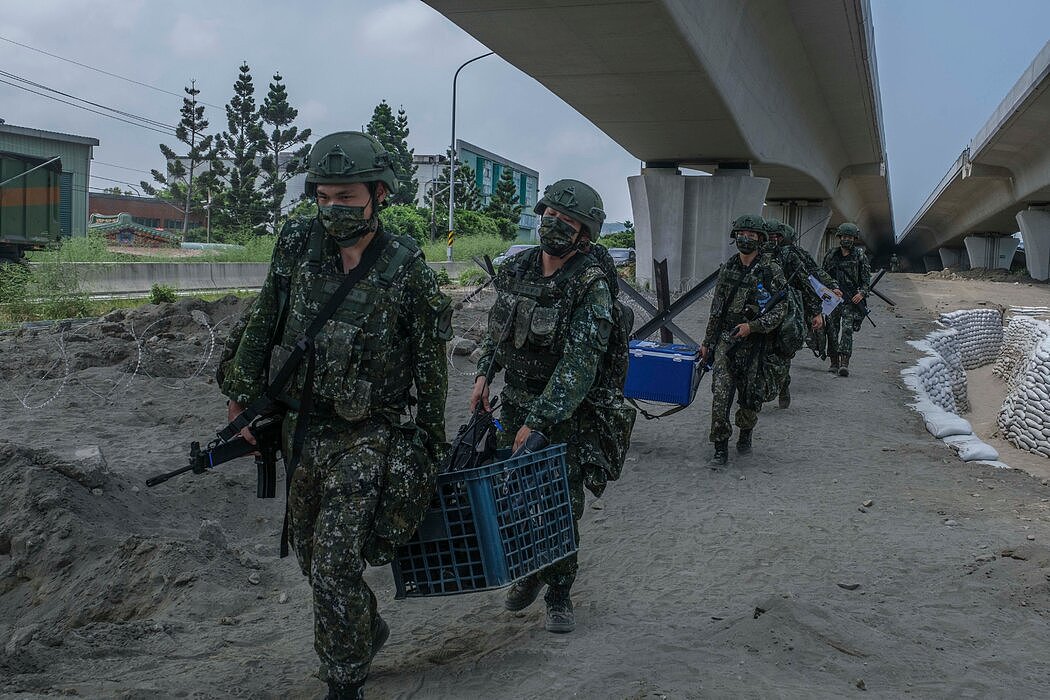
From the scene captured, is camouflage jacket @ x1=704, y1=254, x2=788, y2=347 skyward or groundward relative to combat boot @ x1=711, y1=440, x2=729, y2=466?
skyward

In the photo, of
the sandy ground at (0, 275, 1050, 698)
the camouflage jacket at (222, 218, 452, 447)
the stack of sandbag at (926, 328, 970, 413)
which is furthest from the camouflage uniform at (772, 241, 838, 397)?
the stack of sandbag at (926, 328, 970, 413)

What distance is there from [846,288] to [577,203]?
371 inches

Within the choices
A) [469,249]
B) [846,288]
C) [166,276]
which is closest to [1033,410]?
[846,288]

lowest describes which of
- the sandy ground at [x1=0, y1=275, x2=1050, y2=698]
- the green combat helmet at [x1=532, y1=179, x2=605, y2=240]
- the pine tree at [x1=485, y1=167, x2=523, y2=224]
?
the sandy ground at [x1=0, y1=275, x2=1050, y2=698]

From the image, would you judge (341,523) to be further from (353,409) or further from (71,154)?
(71,154)

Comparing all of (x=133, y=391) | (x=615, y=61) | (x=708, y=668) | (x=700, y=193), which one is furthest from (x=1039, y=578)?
(x=700, y=193)

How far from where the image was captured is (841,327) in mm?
12547

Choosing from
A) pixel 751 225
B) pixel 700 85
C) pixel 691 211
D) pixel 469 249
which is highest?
pixel 700 85

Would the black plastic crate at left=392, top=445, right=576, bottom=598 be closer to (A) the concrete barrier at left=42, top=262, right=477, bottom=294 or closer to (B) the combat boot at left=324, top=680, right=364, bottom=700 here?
(B) the combat boot at left=324, top=680, right=364, bottom=700

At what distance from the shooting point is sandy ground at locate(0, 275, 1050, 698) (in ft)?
11.9

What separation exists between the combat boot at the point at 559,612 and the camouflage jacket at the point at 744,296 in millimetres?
3597

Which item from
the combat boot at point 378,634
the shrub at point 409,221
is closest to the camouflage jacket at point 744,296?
the combat boot at point 378,634

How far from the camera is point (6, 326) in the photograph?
1233cm

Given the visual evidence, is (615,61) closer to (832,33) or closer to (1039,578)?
(832,33)
